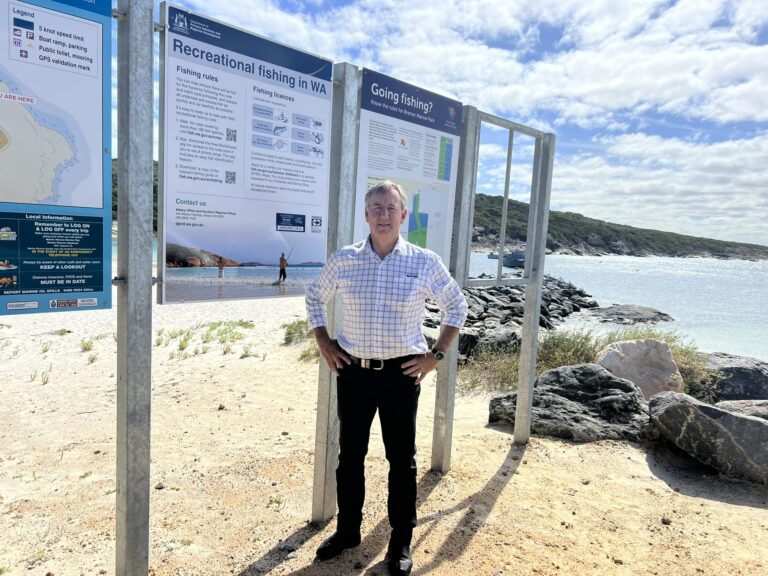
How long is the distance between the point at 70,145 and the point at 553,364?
26.8ft

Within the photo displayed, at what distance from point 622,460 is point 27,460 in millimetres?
5462

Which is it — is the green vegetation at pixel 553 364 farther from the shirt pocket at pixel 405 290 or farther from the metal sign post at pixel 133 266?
the metal sign post at pixel 133 266

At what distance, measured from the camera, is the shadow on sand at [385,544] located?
3320 millimetres

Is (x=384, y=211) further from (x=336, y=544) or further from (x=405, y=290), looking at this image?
(x=336, y=544)

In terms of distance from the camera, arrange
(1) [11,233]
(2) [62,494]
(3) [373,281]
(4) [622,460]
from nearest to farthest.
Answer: (1) [11,233] < (3) [373,281] < (2) [62,494] < (4) [622,460]

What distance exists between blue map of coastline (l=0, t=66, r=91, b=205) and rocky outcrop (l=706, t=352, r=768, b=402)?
913 cm

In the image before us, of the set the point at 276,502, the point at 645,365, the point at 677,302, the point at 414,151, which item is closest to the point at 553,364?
the point at 645,365

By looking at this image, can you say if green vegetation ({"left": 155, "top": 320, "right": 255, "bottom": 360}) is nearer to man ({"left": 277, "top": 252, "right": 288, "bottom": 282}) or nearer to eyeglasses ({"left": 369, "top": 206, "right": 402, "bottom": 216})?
man ({"left": 277, "top": 252, "right": 288, "bottom": 282})

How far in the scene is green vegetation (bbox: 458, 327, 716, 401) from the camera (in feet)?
26.9

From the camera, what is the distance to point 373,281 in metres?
3.14

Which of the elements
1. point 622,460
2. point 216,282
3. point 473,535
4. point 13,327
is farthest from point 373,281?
point 13,327

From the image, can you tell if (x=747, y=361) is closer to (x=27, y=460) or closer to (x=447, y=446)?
(x=447, y=446)

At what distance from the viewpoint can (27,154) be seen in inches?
94.0

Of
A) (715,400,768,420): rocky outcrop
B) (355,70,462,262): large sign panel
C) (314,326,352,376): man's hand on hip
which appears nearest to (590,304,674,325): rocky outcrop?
(715,400,768,420): rocky outcrop
